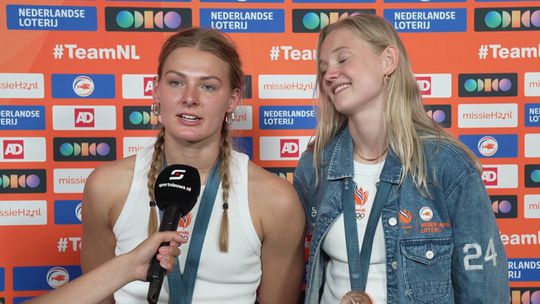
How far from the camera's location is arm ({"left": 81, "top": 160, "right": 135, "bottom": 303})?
1.86 metres

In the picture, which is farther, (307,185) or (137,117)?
(137,117)

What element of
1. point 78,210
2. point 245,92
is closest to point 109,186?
point 78,210

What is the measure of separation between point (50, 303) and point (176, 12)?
57.8 inches

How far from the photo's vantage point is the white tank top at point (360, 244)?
1760 mm

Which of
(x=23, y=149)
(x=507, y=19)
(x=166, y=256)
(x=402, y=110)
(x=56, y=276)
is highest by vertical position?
(x=507, y=19)

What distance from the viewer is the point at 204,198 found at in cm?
182

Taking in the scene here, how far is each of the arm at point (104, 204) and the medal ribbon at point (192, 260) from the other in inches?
10.1

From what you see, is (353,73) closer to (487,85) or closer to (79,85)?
(487,85)

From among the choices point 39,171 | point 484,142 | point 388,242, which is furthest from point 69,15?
point 484,142

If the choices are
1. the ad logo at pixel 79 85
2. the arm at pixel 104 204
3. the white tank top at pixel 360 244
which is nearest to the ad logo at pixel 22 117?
the ad logo at pixel 79 85

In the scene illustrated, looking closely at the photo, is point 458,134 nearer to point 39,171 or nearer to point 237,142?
point 237,142

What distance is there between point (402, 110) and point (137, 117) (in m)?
1.24

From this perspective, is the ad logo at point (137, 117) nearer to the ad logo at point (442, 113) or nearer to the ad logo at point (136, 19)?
the ad logo at point (136, 19)

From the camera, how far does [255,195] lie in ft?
6.14
